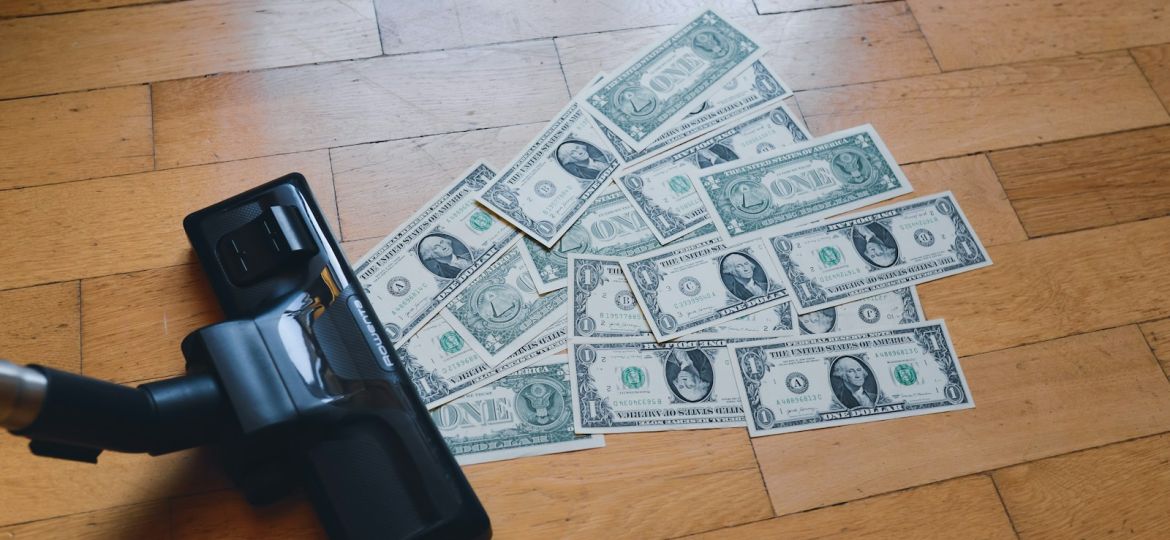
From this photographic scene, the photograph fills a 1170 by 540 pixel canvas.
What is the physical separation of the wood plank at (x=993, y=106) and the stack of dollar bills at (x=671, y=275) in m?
0.05

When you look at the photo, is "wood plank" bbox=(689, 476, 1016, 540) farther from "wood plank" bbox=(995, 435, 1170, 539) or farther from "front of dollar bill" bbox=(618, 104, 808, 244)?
"front of dollar bill" bbox=(618, 104, 808, 244)

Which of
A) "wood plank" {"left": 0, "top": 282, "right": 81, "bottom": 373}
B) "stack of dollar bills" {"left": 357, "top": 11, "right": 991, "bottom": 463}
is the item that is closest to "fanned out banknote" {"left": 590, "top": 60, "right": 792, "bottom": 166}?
"stack of dollar bills" {"left": 357, "top": 11, "right": 991, "bottom": 463}

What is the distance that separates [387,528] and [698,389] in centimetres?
45

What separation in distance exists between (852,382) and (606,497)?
0.37m

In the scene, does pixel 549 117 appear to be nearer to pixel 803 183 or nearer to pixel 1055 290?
pixel 803 183

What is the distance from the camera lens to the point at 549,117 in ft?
4.60

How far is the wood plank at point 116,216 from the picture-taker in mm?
1233

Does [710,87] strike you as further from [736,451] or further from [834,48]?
[736,451]

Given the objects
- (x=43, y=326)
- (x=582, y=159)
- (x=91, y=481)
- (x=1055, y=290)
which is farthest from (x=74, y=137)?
→ (x=1055, y=290)

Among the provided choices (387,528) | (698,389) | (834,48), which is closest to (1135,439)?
(698,389)

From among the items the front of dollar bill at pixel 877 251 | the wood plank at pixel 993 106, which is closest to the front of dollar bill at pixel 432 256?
the front of dollar bill at pixel 877 251

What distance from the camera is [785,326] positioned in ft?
4.21

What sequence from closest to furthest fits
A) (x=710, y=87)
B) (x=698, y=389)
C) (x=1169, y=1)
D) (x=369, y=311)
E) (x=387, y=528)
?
(x=387, y=528) → (x=369, y=311) → (x=698, y=389) → (x=710, y=87) → (x=1169, y=1)

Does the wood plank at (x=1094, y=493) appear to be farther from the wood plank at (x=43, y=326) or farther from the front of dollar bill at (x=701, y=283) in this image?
the wood plank at (x=43, y=326)
